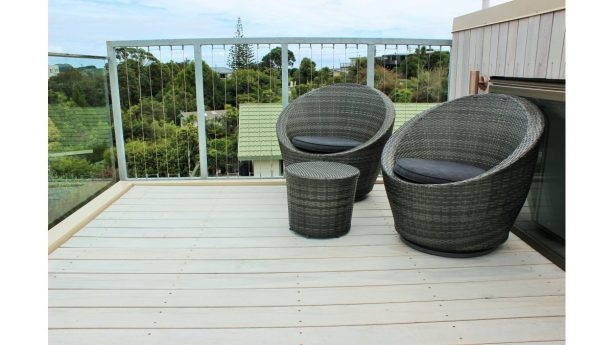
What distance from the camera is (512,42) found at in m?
3.13

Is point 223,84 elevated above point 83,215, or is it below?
above

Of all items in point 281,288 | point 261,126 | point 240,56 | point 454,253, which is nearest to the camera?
point 281,288

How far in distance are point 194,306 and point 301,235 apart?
3.42 feet

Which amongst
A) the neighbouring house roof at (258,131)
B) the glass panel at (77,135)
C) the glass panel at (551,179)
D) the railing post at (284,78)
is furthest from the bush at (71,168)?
the glass panel at (551,179)

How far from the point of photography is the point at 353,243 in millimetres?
2959

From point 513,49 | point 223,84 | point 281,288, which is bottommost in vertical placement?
point 281,288

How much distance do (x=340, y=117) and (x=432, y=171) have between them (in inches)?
60.2

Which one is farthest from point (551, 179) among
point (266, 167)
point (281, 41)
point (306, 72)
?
point (266, 167)

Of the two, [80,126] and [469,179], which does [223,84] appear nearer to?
[80,126]

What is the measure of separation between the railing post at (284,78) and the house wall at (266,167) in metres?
0.59

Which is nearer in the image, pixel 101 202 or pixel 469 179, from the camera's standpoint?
pixel 469 179
